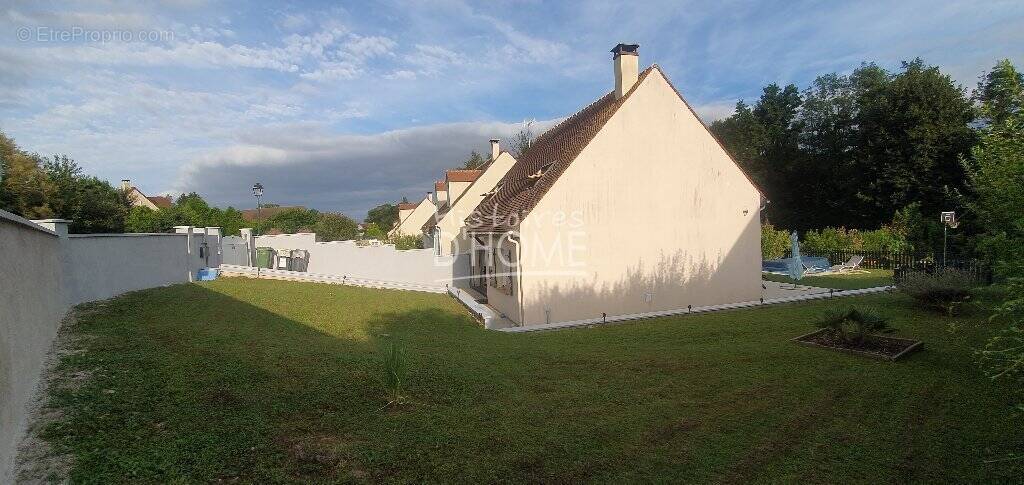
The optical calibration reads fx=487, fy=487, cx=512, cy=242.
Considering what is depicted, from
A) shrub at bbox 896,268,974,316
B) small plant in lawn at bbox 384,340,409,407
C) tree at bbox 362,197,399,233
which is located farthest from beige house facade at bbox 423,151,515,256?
tree at bbox 362,197,399,233

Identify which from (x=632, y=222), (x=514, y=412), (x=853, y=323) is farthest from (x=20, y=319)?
(x=632, y=222)

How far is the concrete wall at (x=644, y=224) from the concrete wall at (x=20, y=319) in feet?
31.1

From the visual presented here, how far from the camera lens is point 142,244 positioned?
13.5m

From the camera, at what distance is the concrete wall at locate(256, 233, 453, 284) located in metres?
22.7

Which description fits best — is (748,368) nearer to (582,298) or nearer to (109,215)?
(582,298)

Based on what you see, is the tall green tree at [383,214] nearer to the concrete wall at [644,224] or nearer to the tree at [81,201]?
the tree at [81,201]

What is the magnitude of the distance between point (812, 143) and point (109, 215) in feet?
181

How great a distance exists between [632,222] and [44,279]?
12585 millimetres

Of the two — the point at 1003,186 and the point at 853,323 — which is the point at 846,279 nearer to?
the point at 853,323

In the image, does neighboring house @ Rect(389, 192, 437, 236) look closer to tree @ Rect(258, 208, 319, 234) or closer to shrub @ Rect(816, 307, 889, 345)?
tree @ Rect(258, 208, 319, 234)

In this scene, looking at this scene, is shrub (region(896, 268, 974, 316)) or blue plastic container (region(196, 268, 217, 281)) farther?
blue plastic container (region(196, 268, 217, 281))

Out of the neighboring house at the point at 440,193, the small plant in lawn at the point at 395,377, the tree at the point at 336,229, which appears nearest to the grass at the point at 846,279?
the small plant in lawn at the point at 395,377

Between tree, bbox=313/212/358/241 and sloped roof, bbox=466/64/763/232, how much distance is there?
1162 inches

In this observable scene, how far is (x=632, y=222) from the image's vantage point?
14227mm
